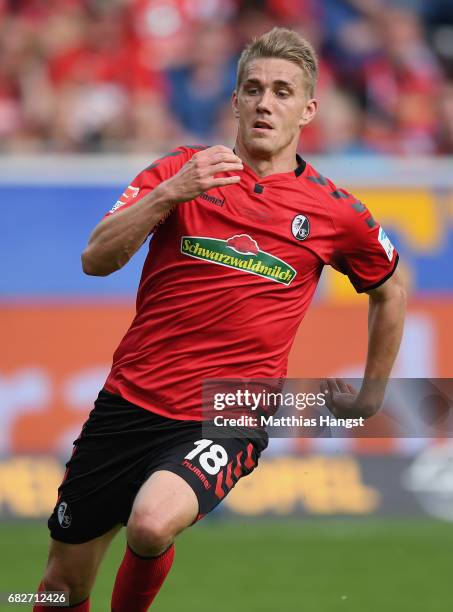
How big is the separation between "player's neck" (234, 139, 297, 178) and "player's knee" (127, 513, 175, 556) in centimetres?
168

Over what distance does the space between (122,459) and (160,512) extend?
585mm

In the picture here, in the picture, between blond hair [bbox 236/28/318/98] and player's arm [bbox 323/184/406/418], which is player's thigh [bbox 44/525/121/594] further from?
blond hair [bbox 236/28/318/98]

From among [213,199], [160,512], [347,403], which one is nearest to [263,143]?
[213,199]

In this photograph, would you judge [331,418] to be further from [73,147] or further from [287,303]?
[73,147]

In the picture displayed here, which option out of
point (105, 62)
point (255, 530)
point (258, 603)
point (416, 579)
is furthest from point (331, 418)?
point (105, 62)

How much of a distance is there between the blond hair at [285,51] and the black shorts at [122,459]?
1.61 m

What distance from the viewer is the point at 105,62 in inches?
459

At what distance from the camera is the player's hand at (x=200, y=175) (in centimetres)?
502

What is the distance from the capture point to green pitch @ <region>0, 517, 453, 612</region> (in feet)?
24.9

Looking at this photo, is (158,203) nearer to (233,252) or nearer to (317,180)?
(233,252)

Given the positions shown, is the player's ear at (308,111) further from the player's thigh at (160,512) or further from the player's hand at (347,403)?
the player's thigh at (160,512)

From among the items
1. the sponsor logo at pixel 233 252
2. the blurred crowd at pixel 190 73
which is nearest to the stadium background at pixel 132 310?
the blurred crowd at pixel 190 73

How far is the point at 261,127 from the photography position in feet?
17.9

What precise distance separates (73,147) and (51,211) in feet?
2.17
